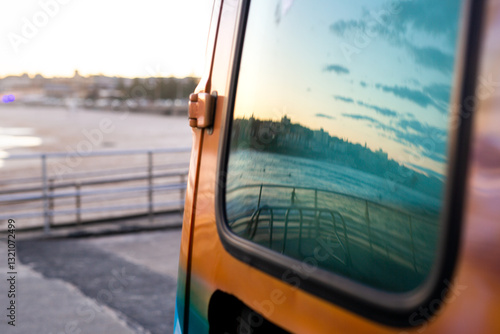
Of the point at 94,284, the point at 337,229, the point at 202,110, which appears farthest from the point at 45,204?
the point at 337,229

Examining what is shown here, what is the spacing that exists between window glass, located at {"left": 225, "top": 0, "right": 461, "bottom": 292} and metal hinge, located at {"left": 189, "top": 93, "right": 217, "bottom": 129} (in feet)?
0.39

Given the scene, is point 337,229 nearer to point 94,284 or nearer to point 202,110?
point 202,110

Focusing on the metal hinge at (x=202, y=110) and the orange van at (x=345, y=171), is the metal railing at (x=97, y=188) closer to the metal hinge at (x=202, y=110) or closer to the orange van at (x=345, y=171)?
the metal hinge at (x=202, y=110)

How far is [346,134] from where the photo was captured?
1213 millimetres

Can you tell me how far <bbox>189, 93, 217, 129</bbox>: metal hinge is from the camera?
65.7 inches

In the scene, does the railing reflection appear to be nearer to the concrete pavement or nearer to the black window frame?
the black window frame

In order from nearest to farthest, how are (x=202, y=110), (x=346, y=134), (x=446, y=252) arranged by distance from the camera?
(x=446, y=252)
(x=346, y=134)
(x=202, y=110)

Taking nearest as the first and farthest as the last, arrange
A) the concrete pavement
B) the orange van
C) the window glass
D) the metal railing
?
the orange van, the window glass, the concrete pavement, the metal railing

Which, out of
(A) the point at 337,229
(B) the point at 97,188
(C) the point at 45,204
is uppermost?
(A) the point at 337,229

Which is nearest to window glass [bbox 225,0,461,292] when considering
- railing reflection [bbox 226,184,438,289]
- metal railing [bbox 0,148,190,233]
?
railing reflection [bbox 226,184,438,289]

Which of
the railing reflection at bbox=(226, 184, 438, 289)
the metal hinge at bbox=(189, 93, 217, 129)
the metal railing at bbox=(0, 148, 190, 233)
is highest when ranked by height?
the metal hinge at bbox=(189, 93, 217, 129)

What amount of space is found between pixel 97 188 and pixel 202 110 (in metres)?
12.2

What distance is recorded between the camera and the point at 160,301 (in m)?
4.70

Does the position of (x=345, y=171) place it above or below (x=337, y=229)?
above
